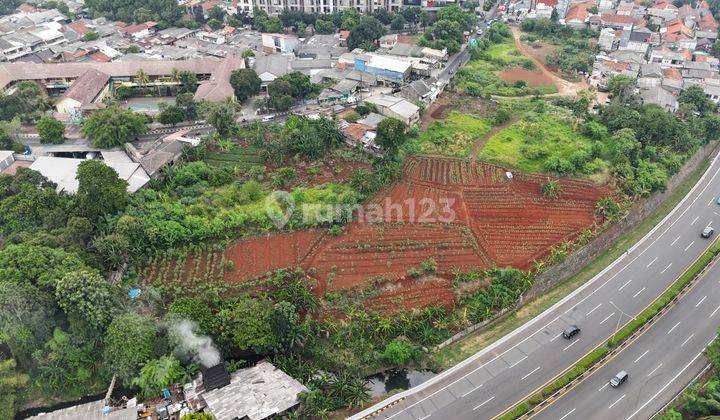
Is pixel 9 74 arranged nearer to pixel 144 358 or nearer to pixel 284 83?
pixel 284 83

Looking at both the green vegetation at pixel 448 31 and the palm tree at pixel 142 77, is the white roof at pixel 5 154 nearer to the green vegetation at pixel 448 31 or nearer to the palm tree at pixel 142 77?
the palm tree at pixel 142 77

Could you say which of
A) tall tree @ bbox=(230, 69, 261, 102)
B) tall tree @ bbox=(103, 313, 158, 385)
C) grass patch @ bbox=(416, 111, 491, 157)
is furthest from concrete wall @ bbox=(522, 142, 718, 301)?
tall tree @ bbox=(230, 69, 261, 102)

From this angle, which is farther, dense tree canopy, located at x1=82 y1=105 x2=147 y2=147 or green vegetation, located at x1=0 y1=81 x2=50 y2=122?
green vegetation, located at x1=0 y1=81 x2=50 y2=122

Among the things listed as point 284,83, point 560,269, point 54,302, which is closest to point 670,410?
point 560,269

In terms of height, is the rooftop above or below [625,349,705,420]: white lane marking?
above

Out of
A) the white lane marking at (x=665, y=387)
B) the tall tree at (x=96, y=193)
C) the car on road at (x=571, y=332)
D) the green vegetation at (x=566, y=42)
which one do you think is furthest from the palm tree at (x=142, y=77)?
the white lane marking at (x=665, y=387)

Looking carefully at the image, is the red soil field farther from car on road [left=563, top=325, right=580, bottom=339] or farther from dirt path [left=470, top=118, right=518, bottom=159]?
car on road [left=563, top=325, right=580, bottom=339]
